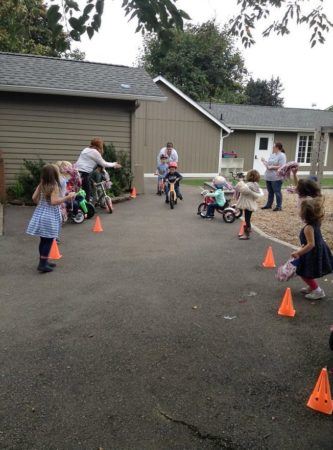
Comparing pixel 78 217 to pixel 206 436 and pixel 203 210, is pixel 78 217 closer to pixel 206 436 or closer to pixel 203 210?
pixel 203 210

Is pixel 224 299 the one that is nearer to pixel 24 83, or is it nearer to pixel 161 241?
pixel 161 241

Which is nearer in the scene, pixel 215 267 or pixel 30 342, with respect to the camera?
pixel 30 342

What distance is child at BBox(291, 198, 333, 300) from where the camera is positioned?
482cm

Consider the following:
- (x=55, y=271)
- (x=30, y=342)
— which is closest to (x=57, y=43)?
(x=30, y=342)

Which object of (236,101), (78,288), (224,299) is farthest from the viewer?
(236,101)

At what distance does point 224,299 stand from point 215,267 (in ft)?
4.52

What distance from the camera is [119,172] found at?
12734 mm

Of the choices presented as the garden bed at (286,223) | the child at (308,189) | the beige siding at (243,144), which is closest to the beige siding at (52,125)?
the garden bed at (286,223)

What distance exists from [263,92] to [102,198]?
41498mm

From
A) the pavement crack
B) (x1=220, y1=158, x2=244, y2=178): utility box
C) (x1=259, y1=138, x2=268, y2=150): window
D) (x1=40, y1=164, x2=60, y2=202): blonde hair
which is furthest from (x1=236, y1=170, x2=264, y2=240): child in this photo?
(x1=259, y1=138, x2=268, y2=150): window

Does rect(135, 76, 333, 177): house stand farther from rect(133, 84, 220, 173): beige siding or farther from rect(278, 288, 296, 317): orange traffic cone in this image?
rect(278, 288, 296, 317): orange traffic cone

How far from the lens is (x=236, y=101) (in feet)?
141

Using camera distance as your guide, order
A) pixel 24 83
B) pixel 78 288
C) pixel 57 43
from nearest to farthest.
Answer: pixel 57 43 < pixel 78 288 < pixel 24 83

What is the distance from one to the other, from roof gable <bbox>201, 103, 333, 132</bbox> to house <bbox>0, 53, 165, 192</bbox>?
1178 cm
